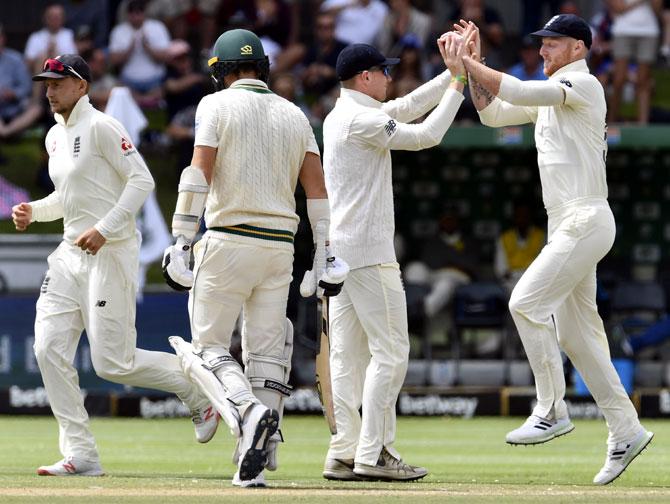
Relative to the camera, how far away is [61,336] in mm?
8273

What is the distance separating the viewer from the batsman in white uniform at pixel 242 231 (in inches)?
287

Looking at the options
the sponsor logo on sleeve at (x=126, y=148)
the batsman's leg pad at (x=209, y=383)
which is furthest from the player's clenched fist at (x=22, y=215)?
the batsman's leg pad at (x=209, y=383)

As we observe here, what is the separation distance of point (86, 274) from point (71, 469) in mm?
1023

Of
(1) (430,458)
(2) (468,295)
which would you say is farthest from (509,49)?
(1) (430,458)

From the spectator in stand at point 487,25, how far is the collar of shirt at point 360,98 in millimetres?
8505

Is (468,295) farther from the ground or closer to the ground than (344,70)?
closer to the ground

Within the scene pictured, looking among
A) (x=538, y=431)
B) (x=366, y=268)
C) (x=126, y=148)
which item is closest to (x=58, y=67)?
(x=126, y=148)

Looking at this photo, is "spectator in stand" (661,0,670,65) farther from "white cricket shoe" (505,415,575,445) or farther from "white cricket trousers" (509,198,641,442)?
"white cricket shoe" (505,415,575,445)

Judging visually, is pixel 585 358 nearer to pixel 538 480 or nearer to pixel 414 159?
pixel 538 480

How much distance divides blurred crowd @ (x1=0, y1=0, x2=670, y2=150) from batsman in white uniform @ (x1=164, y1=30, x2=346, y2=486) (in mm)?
8508

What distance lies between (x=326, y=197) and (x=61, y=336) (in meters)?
1.71

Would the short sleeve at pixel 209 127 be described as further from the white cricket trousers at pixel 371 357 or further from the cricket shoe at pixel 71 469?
the cricket shoe at pixel 71 469

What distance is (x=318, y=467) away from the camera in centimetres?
951

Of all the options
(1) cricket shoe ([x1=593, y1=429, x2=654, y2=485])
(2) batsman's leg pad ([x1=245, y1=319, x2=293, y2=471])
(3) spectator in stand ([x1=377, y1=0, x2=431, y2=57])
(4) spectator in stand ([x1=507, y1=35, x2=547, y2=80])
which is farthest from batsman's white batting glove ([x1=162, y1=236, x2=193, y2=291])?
(3) spectator in stand ([x1=377, y1=0, x2=431, y2=57])
